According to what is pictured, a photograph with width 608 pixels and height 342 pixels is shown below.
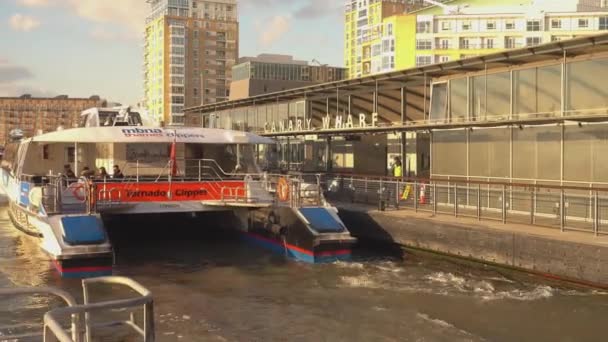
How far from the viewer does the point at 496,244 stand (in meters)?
15.1

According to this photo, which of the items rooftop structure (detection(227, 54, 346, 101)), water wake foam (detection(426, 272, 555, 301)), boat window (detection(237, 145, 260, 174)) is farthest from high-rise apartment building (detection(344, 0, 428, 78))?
water wake foam (detection(426, 272, 555, 301))

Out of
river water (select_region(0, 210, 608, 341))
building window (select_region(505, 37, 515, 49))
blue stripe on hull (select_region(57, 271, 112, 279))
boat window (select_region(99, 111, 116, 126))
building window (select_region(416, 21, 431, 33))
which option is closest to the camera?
river water (select_region(0, 210, 608, 341))

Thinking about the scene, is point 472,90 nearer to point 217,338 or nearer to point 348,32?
point 217,338

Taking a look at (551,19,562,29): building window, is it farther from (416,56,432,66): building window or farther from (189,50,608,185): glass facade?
(189,50,608,185): glass facade

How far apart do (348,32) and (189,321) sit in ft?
526

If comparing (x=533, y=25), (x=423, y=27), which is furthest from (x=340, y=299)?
(x=423, y=27)

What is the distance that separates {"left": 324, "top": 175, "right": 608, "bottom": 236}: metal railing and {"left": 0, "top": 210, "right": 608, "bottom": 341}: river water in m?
1.76

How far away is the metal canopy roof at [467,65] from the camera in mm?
17203

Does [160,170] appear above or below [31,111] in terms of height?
below

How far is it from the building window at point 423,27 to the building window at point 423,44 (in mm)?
1415

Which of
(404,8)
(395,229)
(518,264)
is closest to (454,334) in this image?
(518,264)

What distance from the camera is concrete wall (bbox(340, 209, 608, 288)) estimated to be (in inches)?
508

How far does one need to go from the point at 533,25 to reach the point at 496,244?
82.1m

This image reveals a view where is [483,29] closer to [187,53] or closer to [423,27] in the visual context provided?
[423,27]
